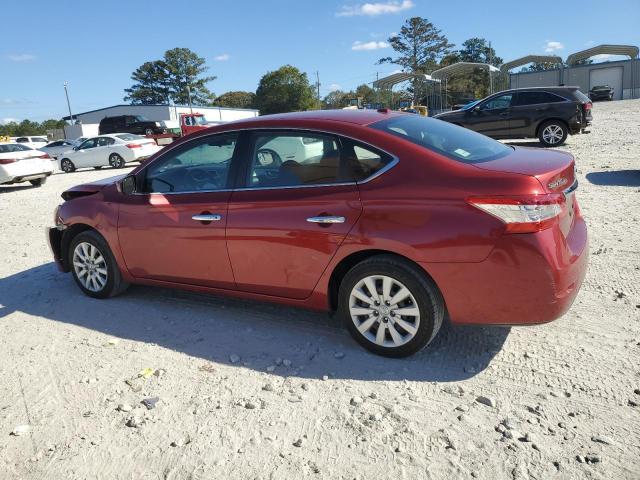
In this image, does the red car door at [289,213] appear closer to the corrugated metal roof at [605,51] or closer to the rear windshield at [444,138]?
the rear windshield at [444,138]

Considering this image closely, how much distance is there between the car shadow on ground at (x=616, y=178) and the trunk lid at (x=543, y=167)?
19.3 ft

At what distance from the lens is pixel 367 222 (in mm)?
3340

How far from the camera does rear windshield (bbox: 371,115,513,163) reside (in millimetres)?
3459

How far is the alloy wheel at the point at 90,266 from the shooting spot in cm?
492

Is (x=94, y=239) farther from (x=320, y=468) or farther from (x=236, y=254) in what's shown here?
(x=320, y=468)

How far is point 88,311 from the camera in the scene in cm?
476

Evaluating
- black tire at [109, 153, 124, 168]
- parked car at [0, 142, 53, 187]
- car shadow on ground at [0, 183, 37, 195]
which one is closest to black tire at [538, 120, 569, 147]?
parked car at [0, 142, 53, 187]

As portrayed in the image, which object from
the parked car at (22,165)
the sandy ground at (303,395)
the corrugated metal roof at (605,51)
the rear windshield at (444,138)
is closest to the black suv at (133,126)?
the parked car at (22,165)

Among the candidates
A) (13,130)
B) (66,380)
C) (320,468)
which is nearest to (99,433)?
(66,380)

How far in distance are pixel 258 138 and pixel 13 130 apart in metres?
86.8

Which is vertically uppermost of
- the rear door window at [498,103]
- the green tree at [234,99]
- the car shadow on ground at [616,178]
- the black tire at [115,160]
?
the green tree at [234,99]

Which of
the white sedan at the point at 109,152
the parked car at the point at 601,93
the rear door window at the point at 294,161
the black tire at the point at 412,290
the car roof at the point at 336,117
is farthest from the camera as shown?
the parked car at the point at 601,93

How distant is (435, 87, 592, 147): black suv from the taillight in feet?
42.6

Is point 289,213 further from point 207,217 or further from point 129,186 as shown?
point 129,186
